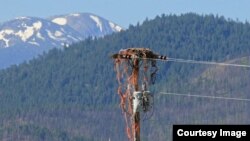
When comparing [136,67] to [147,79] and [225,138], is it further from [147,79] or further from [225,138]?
[225,138]

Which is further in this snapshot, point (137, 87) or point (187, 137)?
point (137, 87)

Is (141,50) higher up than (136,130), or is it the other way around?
(141,50)

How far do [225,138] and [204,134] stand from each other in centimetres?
90

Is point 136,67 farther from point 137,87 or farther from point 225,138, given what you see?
point 225,138

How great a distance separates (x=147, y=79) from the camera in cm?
4881

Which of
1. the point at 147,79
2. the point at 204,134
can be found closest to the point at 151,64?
the point at 147,79

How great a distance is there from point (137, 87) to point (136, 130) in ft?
5.80

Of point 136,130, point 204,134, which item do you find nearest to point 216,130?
point 204,134

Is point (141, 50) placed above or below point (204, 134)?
above

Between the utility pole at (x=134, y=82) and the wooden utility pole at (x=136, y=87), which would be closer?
the wooden utility pole at (x=136, y=87)

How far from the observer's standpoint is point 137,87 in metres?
47.9

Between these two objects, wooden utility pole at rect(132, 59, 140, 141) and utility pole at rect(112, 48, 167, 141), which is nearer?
wooden utility pole at rect(132, 59, 140, 141)

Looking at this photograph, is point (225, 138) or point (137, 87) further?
point (137, 87)

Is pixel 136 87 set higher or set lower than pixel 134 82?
lower
